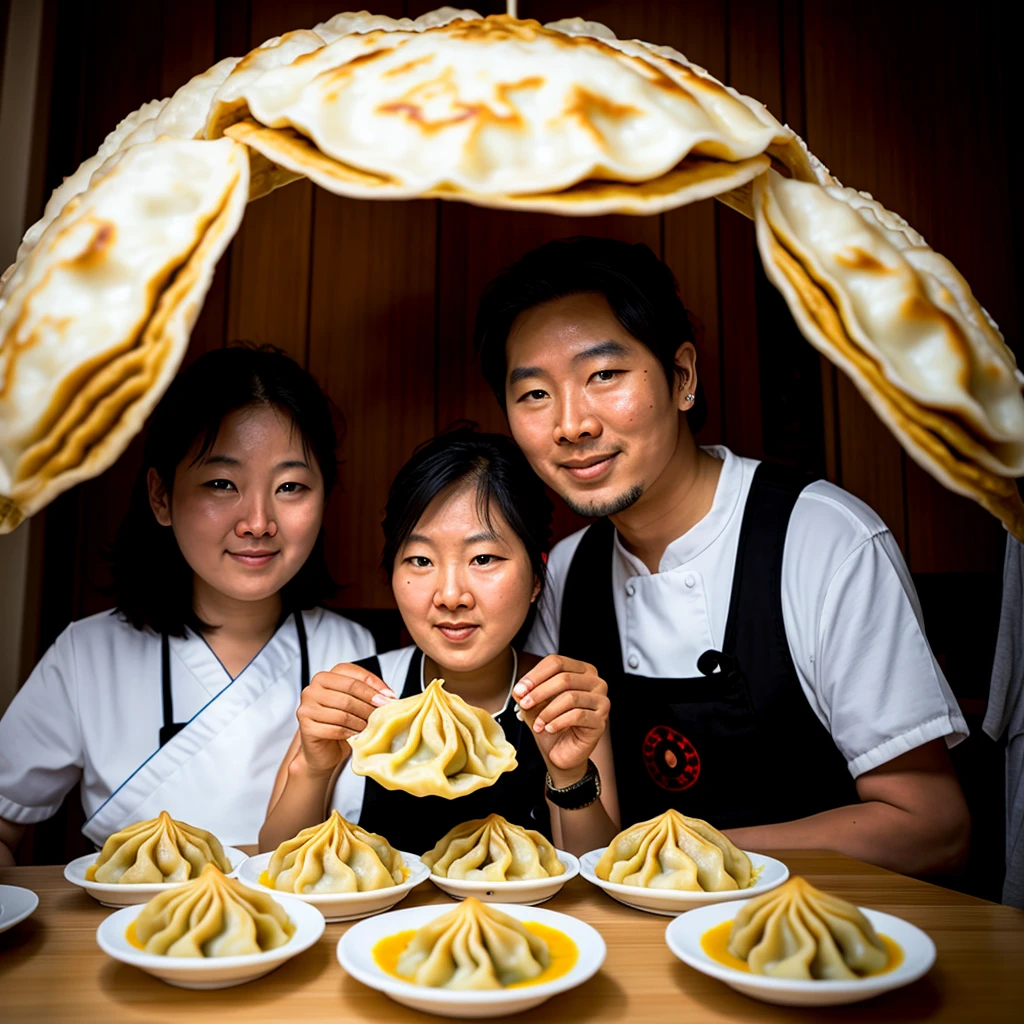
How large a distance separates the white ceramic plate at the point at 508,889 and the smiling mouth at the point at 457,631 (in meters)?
0.49

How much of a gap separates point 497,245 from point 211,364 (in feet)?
3.59

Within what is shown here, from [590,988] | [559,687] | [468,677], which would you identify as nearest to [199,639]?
[468,677]

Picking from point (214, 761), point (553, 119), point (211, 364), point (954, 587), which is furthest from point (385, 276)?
point (553, 119)

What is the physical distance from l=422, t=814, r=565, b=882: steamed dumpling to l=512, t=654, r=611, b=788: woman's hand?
0.17 meters

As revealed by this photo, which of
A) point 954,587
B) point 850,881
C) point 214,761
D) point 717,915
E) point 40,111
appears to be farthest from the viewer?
point 954,587

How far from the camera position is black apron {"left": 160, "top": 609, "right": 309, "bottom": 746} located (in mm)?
2045

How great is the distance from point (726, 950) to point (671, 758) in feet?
3.03

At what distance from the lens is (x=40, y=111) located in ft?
7.59

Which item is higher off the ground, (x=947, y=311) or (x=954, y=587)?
(x=947, y=311)

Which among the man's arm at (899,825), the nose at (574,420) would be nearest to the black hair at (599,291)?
the nose at (574,420)

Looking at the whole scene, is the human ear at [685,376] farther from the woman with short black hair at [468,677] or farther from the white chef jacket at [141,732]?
the white chef jacket at [141,732]

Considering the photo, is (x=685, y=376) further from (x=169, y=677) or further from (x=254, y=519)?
(x=169, y=677)

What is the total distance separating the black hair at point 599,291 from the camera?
1.84 metres

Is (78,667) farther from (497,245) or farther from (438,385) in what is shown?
(497,245)
